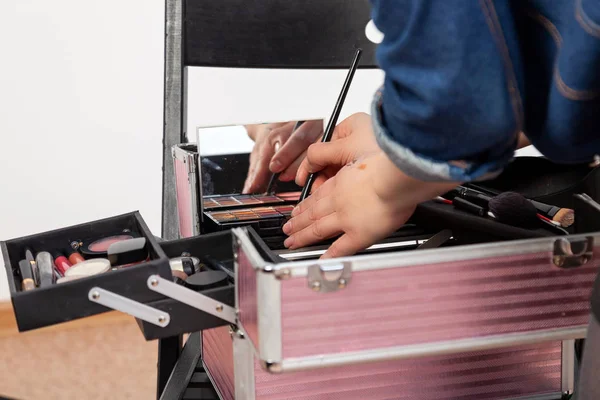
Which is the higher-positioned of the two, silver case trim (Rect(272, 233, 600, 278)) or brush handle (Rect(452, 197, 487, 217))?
brush handle (Rect(452, 197, 487, 217))

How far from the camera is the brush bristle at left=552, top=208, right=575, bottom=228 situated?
48 centimetres

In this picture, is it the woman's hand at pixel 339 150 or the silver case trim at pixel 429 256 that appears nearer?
the silver case trim at pixel 429 256

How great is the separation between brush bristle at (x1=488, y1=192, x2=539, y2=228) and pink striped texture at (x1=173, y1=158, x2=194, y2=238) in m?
0.24

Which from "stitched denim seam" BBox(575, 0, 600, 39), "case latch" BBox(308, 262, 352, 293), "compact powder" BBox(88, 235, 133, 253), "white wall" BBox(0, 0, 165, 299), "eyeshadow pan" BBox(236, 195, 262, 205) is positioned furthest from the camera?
"white wall" BBox(0, 0, 165, 299)

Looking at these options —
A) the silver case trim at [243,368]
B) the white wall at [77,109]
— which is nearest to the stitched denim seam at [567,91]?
the silver case trim at [243,368]

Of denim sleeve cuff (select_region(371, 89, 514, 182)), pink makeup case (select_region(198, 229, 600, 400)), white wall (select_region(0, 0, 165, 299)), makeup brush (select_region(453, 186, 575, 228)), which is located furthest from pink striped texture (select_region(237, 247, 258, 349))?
white wall (select_region(0, 0, 165, 299))

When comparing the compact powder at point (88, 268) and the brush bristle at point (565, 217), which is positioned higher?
the brush bristle at point (565, 217)

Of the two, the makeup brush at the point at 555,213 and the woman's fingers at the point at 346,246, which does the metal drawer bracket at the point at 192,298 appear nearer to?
the woman's fingers at the point at 346,246

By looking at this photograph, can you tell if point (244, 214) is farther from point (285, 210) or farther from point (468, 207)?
point (468, 207)

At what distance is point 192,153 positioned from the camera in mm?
557

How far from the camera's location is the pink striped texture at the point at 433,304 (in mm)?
369

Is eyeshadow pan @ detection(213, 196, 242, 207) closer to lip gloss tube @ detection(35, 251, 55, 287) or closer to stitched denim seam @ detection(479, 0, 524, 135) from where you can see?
lip gloss tube @ detection(35, 251, 55, 287)

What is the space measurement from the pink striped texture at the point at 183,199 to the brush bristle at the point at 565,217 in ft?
0.92

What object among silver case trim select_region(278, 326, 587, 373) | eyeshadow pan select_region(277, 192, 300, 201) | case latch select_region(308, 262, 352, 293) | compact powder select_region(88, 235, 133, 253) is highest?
eyeshadow pan select_region(277, 192, 300, 201)
